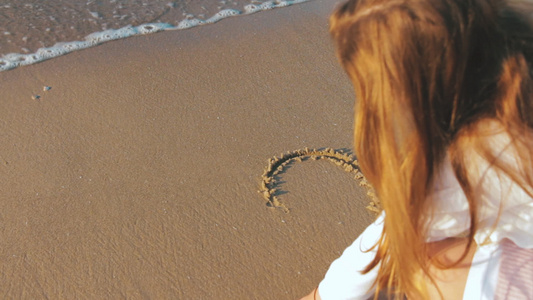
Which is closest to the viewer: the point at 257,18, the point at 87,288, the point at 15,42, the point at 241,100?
the point at 87,288

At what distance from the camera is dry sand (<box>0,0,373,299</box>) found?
184 centimetres

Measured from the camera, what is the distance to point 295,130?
8.27 feet

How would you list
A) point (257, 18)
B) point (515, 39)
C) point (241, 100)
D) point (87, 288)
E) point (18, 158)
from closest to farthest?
point (515, 39)
point (87, 288)
point (18, 158)
point (241, 100)
point (257, 18)

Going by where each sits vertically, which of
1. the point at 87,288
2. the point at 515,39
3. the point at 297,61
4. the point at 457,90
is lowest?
the point at 87,288

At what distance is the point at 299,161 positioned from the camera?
7.67 feet

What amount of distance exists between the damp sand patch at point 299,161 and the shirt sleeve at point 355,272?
57 centimetres

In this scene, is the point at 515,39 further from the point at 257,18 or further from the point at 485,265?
the point at 257,18

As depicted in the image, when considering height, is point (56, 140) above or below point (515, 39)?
below

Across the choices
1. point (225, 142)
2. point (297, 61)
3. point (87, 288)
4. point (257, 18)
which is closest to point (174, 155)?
point (225, 142)

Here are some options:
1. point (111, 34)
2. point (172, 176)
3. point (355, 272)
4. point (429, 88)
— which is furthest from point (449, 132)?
point (111, 34)

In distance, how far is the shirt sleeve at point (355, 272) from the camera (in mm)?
1481

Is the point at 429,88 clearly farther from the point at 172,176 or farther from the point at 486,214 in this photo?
the point at 172,176

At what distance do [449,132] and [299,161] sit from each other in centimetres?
116

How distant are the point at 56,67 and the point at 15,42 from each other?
2.14 feet
